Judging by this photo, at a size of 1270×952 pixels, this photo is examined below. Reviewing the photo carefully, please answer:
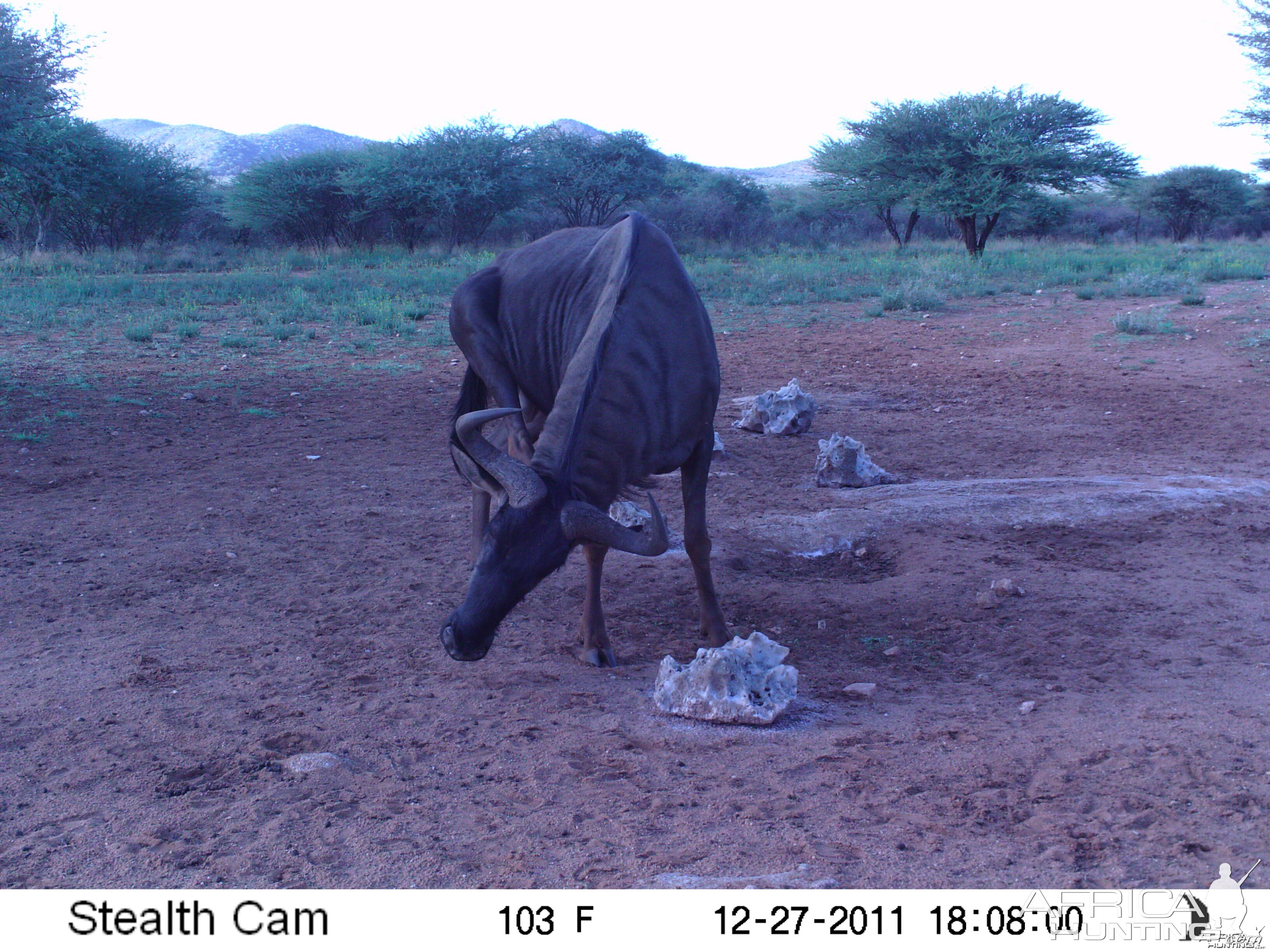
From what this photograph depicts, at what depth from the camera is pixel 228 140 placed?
91.5 m

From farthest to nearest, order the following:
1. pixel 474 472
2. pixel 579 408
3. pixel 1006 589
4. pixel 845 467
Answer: pixel 845 467
pixel 1006 589
pixel 579 408
pixel 474 472

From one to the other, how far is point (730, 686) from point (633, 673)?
0.62 m

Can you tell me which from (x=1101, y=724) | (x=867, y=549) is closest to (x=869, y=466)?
(x=867, y=549)

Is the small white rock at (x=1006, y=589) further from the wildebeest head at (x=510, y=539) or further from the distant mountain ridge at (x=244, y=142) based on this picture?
the distant mountain ridge at (x=244, y=142)

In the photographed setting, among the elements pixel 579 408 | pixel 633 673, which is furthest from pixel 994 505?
pixel 579 408

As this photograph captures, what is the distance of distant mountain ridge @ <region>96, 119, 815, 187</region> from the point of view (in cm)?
8525

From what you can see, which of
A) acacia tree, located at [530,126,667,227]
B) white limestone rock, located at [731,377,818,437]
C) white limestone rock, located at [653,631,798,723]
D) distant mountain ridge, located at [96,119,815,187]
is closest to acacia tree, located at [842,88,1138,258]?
acacia tree, located at [530,126,667,227]

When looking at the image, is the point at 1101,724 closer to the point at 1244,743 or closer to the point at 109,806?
the point at 1244,743

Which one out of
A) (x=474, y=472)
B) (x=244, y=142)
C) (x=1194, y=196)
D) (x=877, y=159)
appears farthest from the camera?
(x=244, y=142)

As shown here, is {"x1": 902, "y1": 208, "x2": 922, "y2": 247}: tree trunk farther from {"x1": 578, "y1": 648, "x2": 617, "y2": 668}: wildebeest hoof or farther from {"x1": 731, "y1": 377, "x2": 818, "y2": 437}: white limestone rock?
{"x1": 578, "y1": 648, "x2": 617, "y2": 668}: wildebeest hoof

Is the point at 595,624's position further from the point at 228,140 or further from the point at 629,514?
the point at 228,140

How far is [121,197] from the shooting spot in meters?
28.9
